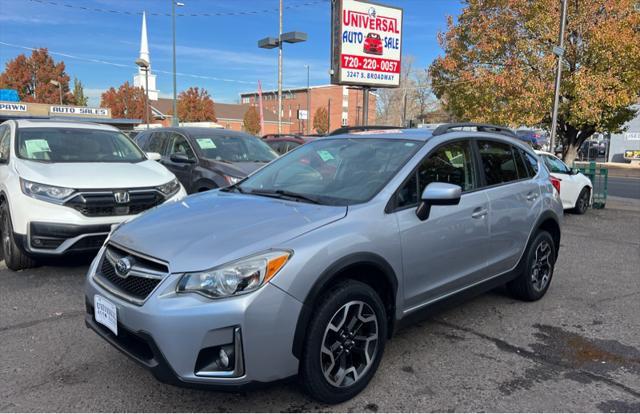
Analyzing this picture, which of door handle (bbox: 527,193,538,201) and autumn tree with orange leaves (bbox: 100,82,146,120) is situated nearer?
door handle (bbox: 527,193,538,201)

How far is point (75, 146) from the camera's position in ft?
20.7

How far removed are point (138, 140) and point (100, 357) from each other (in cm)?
746

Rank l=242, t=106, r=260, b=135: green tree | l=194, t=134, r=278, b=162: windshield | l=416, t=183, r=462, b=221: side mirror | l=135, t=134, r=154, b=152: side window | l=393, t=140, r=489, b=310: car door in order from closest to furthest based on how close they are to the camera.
Answer: l=416, t=183, r=462, b=221: side mirror, l=393, t=140, r=489, b=310: car door, l=194, t=134, r=278, b=162: windshield, l=135, t=134, r=154, b=152: side window, l=242, t=106, r=260, b=135: green tree

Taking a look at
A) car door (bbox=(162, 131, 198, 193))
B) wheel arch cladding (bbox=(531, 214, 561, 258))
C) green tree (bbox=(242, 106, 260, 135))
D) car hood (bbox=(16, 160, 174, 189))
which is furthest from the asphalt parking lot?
green tree (bbox=(242, 106, 260, 135))

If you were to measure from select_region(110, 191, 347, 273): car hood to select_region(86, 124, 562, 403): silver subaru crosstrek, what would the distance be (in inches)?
0.5

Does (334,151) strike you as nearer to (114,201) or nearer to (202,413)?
(202,413)

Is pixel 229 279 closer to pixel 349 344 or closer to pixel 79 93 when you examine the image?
pixel 349 344

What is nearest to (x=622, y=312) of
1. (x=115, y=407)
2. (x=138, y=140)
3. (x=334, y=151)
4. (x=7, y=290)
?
(x=334, y=151)

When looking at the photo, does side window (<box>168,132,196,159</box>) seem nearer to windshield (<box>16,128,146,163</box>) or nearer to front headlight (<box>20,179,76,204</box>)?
windshield (<box>16,128,146,163</box>)

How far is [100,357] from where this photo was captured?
357 centimetres

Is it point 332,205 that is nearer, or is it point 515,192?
point 332,205

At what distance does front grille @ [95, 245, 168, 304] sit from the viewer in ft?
8.82

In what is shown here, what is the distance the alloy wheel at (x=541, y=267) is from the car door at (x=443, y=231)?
43.9 inches

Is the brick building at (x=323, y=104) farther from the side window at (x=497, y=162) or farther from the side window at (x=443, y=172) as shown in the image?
the side window at (x=443, y=172)
